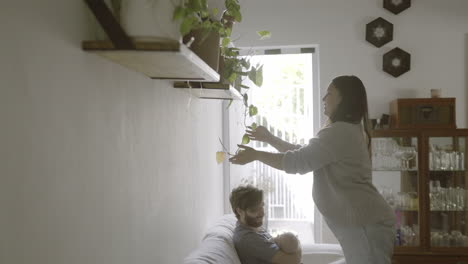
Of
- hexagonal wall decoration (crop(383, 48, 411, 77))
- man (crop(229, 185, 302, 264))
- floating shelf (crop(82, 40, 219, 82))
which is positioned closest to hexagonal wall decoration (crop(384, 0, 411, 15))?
hexagonal wall decoration (crop(383, 48, 411, 77))

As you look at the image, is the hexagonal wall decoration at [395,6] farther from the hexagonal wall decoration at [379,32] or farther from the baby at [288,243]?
the baby at [288,243]

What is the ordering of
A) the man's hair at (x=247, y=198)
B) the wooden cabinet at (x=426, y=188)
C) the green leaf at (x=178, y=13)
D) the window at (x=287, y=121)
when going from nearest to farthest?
the green leaf at (x=178, y=13) < the man's hair at (x=247, y=198) < the wooden cabinet at (x=426, y=188) < the window at (x=287, y=121)

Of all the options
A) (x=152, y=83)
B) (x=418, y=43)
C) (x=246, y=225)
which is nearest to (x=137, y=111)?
(x=152, y=83)

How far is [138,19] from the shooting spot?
0.94m

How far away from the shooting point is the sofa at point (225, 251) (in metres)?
1.75

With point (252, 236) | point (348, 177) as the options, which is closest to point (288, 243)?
point (252, 236)

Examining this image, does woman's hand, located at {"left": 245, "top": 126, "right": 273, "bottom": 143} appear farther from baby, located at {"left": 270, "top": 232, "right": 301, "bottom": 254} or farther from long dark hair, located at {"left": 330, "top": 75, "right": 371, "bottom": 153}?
baby, located at {"left": 270, "top": 232, "right": 301, "bottom": 254}

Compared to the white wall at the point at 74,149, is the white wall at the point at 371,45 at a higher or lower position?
higher

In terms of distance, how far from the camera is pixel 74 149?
3.10ft

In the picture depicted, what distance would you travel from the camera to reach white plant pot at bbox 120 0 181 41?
0.94 metres

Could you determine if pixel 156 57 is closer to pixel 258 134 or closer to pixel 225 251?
pixel 258 134

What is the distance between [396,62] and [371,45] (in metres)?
0.25

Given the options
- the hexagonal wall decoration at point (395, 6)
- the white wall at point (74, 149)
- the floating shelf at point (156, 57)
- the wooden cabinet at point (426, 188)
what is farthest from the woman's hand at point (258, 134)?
the hexagonal wall decoration at point (395, 6)

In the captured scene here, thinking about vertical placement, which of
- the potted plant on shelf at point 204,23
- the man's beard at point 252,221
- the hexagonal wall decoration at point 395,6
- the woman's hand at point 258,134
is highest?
the hexagonal wall decoration at point 395,6
